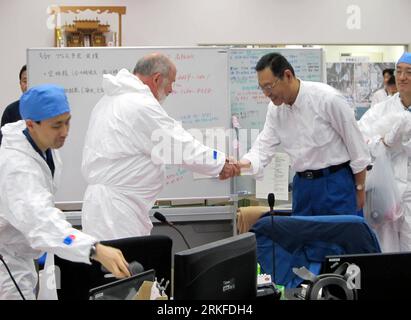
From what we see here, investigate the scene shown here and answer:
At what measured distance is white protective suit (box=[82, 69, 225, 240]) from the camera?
114 inches

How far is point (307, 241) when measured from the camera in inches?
88.6

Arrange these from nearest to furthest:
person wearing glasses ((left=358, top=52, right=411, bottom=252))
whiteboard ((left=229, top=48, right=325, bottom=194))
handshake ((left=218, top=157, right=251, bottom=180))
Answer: handshake ((left=218, top=157, right=251, bottom=180)) → person wearing glasses ((left=358, top=52, right=411, bottom=252)) → whiteboard ((left=229, top=48, right=325, bottom=194))

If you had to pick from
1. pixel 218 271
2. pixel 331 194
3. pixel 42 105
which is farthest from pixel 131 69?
pixel 218 271

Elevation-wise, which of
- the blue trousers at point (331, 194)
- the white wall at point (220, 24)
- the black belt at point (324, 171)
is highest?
the white wall at point (220, 24)

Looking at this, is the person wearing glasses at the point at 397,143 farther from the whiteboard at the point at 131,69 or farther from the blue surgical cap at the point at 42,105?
the blue surgical cap at the point at 42,105

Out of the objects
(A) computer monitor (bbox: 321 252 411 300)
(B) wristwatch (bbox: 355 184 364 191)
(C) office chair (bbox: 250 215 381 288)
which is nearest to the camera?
(A) computer monitor (bbox: 321 252 411 300)

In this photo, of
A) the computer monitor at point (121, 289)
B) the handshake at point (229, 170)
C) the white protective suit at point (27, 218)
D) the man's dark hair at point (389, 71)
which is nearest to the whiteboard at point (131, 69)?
the handshake at point (229, 170)

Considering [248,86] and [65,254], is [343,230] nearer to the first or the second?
[65,254]

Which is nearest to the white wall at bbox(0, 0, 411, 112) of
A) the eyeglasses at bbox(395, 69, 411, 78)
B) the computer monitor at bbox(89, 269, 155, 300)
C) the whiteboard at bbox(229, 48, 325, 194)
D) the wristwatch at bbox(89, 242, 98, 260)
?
the whiteboard at bbox(229, 48, 325, 194)

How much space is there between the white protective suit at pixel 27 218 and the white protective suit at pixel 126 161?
0.60m

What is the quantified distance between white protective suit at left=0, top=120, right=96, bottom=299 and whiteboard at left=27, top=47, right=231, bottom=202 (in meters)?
2.09

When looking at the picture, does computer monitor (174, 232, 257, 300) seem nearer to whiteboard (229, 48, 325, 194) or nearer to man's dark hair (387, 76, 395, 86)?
whiteboard (229, 48, 325, 194)

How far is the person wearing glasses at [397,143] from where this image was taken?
3.71 m
